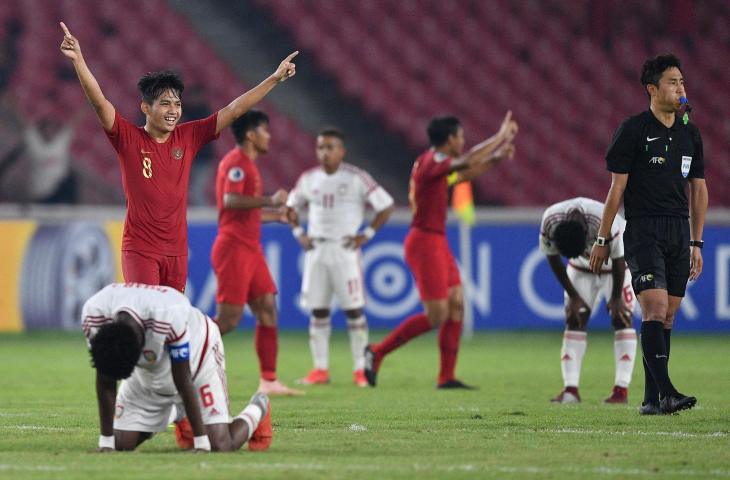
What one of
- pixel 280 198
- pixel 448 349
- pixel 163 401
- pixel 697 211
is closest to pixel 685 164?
pixel 697 211

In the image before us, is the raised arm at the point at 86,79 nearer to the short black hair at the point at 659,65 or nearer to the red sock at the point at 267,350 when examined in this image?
the short black hair at the point at 659,65

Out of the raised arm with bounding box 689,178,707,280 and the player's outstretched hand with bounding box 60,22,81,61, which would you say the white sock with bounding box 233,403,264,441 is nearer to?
the player's outstretched hand with bounding box 60,22,81,61

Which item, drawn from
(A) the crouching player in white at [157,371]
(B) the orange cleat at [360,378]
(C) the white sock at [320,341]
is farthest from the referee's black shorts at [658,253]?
(C) the white sock at [320,341]

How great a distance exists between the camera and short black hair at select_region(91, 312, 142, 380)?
5.98m

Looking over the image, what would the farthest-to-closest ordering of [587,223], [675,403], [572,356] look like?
[572,356] < [587,223] < [675,403]

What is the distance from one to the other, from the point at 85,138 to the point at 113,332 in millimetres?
14863

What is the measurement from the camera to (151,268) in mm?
7828

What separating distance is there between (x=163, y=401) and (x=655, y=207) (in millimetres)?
3470

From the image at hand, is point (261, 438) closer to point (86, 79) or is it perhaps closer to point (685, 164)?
point (86, 79)

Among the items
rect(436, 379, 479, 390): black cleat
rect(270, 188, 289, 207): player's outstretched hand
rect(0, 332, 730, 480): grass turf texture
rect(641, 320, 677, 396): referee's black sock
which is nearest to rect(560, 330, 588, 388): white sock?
rect(0, 332, 730, 480): grass turf texture

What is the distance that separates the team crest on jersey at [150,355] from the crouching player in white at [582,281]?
12.4 feet

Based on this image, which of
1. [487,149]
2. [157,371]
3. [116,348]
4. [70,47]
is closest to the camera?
[116,348]

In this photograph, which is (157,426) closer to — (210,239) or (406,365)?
(406,365)

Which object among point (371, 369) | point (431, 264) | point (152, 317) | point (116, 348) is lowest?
point (371, 369)
